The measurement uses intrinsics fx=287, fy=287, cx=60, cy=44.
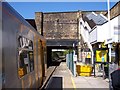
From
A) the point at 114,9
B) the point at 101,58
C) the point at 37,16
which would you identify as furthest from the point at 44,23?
the point at 101,58

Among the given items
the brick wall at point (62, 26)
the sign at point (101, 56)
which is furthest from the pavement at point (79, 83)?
the brick wall at point (62, 26)

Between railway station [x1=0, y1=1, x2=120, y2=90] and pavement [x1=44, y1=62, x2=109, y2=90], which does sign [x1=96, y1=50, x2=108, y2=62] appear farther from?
pavement [x1=44, y1=62, x2=109, y2=90]

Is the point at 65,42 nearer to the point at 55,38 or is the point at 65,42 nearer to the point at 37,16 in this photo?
the point at 55,38

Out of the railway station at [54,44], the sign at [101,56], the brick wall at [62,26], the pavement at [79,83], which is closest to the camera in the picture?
the railway station at [54,44]

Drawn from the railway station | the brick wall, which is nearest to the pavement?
the railway station

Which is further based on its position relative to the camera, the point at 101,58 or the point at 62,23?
the point at 62,23

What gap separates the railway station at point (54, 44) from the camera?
18.6 ft

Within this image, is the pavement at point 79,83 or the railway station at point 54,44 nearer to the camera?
the railway station at point 54,44

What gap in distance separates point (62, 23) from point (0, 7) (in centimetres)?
4768

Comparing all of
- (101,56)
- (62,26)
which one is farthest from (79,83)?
(62,26)

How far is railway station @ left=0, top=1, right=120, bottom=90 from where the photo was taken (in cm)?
568

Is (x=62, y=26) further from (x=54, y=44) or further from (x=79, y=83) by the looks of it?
(x=79, y=83)

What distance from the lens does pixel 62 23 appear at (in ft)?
173

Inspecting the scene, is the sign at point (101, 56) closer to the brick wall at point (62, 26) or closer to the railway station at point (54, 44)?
the railway station at point (54, 44)
